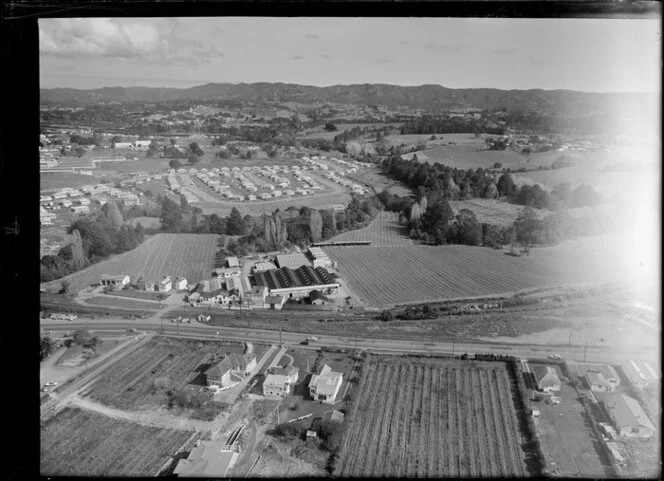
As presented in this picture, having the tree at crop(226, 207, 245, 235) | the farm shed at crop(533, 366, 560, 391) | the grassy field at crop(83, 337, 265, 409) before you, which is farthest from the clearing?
the grassy field at crop(83, 337, 265, 409)

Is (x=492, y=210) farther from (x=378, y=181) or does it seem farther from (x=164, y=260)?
(x=164, y=260)

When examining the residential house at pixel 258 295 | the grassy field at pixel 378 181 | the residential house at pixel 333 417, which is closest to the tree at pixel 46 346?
the residential house at pixel 258 295

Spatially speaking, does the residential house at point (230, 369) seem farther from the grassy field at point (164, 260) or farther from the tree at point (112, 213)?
the tree at point (112, 213)

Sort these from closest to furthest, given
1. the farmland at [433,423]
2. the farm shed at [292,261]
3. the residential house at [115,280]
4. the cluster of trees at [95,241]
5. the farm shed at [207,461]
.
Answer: the farm shed at [207,461]
the farmland at [433,423]
the cluster of trees at [95,241]
the residential house at [115,280]
the farm shed at [292,261]

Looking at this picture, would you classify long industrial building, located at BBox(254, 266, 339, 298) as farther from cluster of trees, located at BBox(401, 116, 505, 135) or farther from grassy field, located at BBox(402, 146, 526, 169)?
cluster of trees, located at BBox(401, 116, 505, 135)

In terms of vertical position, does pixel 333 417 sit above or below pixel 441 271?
below

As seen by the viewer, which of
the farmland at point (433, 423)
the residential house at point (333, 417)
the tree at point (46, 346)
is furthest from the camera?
the tree at point (46, 346)

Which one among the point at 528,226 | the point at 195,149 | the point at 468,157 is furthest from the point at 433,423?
the point at 195,149
